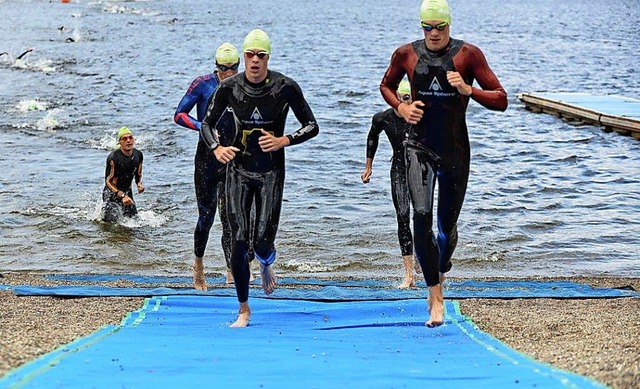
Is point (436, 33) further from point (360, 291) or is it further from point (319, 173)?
point (319, 173)

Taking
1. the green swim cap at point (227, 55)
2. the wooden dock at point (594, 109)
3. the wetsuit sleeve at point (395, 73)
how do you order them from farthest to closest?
the wooden dock at point (594, 109) < the green swim cap at point (227, 55) < the wetsuit sleeve at point (395, 73)

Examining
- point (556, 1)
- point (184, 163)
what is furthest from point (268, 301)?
point (556, 1)

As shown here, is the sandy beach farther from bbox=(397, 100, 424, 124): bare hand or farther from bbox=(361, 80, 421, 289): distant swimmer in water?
bbox=(397, 100, 424, 124): bare hand

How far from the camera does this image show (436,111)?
23.6ft

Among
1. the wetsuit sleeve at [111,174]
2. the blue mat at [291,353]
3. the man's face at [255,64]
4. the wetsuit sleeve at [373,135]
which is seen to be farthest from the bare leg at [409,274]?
the wetsuit sleeve at [111,174]

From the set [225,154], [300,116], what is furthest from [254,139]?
[300,116]

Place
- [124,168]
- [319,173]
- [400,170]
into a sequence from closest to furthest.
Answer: [400,170] → [124,168] → [319,173]

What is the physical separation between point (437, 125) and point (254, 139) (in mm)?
1383

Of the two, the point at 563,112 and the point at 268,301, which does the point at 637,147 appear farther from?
the point at 268,301

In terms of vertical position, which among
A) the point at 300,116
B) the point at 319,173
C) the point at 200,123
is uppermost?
the point at 300,116

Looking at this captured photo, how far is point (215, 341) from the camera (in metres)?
6.86

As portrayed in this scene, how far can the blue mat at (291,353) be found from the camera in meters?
5.35

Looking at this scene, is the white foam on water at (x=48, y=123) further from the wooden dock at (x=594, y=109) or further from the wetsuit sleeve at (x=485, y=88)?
the wetsuit sleeve at (x=485, y=88)

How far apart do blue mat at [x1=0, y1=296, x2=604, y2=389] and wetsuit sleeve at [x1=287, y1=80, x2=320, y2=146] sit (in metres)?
1.44
